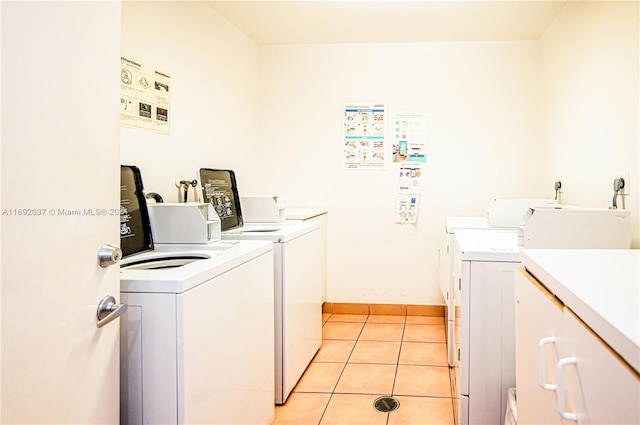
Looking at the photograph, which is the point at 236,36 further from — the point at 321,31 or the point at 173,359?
the point at 173,359

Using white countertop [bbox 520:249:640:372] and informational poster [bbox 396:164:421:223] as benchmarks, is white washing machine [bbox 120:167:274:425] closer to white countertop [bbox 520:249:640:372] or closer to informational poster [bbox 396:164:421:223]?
white countertop [bbox 520:249:640:372]

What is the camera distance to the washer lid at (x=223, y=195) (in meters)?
2.83

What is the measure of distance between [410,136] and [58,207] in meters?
3.35

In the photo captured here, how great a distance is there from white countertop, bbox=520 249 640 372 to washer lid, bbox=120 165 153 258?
1.54 meters

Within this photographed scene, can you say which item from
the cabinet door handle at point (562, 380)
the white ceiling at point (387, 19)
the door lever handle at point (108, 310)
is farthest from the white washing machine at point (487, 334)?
the white ceiling at point (387, 19)

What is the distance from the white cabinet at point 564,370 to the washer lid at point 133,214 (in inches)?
59.9

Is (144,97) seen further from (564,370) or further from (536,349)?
(564,370)

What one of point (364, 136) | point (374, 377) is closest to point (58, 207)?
point (374, 377)

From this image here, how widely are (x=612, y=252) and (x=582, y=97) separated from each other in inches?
76.1

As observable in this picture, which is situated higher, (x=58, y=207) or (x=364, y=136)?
(x=364, y=136)

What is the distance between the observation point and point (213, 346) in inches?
59.3

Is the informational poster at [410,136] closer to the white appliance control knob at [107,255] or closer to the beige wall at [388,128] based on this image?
the beige wall at [388,128]

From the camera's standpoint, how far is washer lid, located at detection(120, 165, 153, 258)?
76.7 inches

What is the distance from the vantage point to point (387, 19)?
344cm
